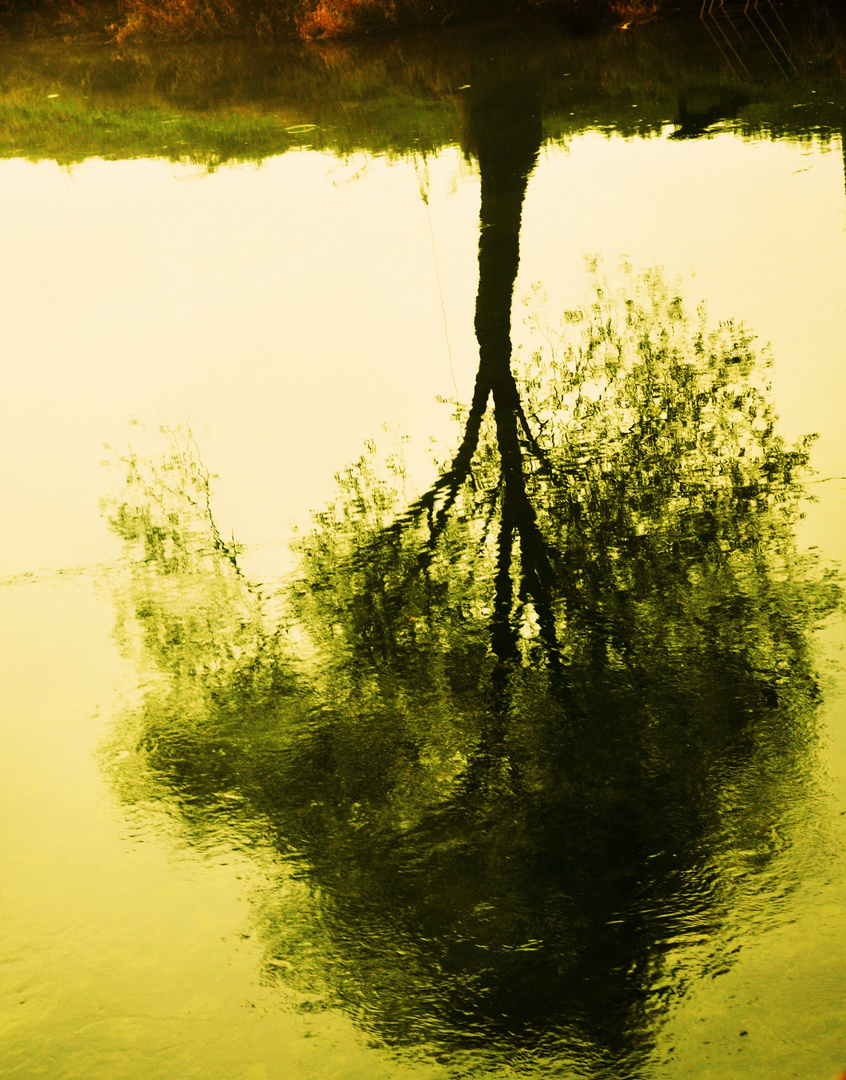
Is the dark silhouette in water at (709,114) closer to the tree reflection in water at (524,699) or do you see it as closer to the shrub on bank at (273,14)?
the shrub on bank at (273,14)

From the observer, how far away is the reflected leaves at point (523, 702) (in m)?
5.16

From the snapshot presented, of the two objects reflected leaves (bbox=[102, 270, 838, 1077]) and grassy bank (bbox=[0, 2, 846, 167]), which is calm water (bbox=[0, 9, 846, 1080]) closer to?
reflected leaves (bbox=[102, 270, 838, 1077])

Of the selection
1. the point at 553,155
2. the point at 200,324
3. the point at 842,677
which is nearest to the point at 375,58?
the point at 553,155

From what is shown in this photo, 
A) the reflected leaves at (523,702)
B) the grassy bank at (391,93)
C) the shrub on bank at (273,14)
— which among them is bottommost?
the reflected leaves at (523,702)

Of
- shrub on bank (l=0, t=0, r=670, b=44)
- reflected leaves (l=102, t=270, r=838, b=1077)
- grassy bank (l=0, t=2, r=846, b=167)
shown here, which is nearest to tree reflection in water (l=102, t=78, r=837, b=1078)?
reflected leaves (l=102, t=270, r=838, b=1077)

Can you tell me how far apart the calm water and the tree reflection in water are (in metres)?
0.03

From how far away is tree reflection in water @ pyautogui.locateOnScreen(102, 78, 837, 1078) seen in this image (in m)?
5.17

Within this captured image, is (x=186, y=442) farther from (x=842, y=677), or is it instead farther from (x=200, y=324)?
(x=842, y=677)

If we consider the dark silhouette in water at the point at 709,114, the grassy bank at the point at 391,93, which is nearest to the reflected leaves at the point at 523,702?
the dark silhouette in water at the point at 709,114

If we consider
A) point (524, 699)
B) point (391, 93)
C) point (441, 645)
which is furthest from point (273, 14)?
point (524, 699)

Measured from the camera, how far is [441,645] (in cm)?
740

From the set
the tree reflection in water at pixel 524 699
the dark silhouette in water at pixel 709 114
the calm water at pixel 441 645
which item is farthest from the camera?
the dark silhouette in water at pixel 709 114

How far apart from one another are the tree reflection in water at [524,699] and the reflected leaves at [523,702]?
0.02m

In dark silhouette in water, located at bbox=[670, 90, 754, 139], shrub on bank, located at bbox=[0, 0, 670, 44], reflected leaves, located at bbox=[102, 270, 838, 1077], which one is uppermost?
shrub on bank, located at bbox=[0, 0, 670, 44]
